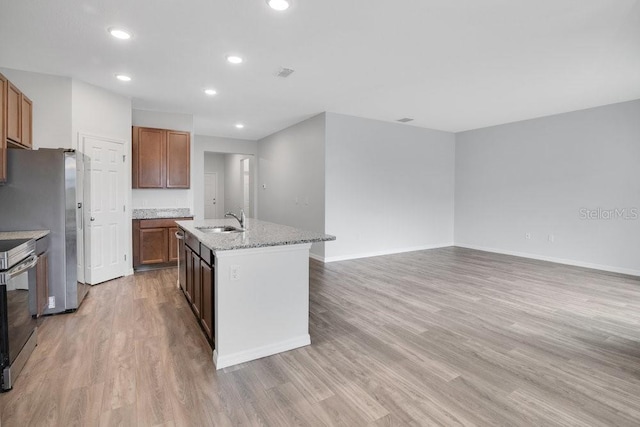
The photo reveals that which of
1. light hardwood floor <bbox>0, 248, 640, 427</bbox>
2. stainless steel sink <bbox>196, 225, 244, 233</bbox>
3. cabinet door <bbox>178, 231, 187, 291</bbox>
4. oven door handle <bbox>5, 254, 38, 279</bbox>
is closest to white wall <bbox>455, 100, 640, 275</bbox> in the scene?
light hardwood floor <bbox>0, 248, 640, 427</bbox>

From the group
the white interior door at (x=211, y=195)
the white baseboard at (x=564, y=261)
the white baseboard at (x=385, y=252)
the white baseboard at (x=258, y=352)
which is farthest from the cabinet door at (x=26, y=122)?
the white baseboard at (x=564, y=261)

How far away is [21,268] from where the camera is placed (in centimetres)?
211

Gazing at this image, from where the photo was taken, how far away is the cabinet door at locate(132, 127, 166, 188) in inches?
200

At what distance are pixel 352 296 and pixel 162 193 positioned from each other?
3761mm

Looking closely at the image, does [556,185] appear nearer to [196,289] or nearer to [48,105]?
[196,289]

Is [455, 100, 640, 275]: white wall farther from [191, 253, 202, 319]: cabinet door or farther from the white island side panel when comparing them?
[191, 253, 202, 319]: cabinet door

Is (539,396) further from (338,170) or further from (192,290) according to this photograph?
(338,170)

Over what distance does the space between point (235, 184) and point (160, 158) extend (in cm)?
473

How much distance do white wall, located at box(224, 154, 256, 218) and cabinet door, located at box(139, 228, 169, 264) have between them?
11.6 feet

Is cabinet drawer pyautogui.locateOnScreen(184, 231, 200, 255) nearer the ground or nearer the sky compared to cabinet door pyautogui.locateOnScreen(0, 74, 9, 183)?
nearer the ground

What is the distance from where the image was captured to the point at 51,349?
2.51 metres

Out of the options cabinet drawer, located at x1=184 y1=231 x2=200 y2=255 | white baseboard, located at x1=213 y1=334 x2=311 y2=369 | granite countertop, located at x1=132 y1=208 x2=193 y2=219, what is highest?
granite countertop, located at x1=132 y1=208 x2=193 y2=219

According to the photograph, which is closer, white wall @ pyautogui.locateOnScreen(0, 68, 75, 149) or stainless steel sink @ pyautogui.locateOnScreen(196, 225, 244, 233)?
stainless steel sink @ pyautogui.locateOnScreen(196, 225, 244, 233)

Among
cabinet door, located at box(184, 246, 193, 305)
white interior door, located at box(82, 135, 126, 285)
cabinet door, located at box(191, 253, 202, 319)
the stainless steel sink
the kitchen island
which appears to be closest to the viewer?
the kitchen island
